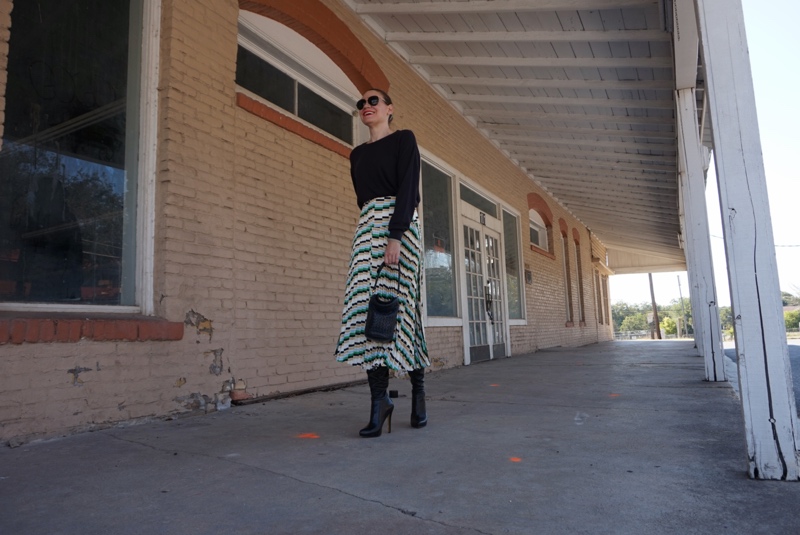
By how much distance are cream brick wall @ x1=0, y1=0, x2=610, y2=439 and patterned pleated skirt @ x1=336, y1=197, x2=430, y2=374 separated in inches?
50.1

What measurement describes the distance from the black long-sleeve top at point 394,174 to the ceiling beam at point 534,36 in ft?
12.7

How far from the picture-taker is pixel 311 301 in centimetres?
464

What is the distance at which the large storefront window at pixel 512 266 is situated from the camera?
9.96m

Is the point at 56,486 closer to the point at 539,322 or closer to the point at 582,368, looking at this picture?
the point at 582,368

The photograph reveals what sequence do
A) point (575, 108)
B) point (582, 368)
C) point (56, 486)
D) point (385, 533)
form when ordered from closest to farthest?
point (385, 533)
point (56, 486)
point (582, 368)
point (575, 108)

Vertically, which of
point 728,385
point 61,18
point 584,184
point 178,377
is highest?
point 584,184

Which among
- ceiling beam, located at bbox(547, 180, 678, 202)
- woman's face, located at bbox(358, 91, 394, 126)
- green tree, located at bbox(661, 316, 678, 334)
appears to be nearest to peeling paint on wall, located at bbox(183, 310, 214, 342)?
woman's face, located at bbox(358, 91, 394, 126)

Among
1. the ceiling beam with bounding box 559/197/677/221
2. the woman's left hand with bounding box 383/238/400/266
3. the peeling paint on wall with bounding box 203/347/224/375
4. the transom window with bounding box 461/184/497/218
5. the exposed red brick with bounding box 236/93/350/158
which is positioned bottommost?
the peeling paint on wall with bounding box 203/347/224/375

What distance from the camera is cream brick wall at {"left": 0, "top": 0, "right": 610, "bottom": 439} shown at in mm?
2826

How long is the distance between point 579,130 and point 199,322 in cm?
708

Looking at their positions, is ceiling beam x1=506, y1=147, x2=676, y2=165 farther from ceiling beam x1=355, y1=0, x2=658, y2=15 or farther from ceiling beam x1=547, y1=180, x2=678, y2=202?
ceiling beam x1=355, y1=0, x2=658, y2=15

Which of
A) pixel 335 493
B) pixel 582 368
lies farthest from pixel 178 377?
pixel 582 368

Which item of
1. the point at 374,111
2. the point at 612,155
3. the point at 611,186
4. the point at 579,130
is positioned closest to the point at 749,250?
the point at 374,111

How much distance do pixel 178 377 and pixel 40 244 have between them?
1069mm
